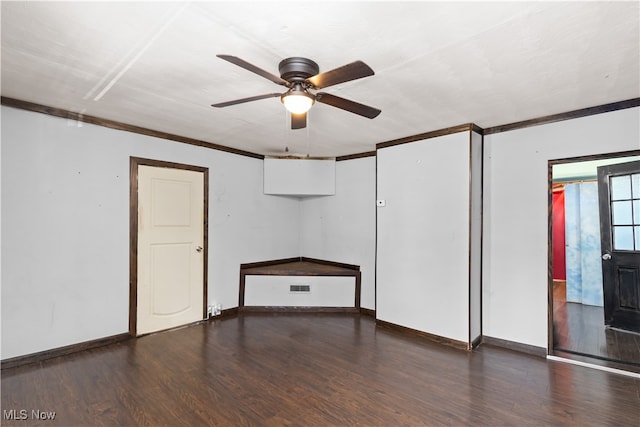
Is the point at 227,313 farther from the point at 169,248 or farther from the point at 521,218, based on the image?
the point at 521,218

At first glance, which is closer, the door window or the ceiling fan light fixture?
the ceiling fan light fixture

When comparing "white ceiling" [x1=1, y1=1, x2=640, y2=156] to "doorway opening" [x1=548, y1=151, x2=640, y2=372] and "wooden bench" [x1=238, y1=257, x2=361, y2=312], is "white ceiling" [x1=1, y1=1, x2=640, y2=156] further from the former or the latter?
"wooden bench" [x1=238, y1=257, x2=361, y2=312]

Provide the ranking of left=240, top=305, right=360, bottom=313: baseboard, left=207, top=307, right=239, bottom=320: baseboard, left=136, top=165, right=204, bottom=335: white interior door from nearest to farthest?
left=136, top=165, right=204, bottom=335: white interior door
left=207, top=307, right=239, bottom=320: baseboard
left=240, top=305, right=360, bottom=313: baseboard

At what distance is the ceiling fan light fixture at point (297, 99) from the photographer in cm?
203

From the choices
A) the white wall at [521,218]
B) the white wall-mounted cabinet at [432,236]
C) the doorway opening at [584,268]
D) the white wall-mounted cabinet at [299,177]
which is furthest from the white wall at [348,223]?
the doorway opening at [584,268]

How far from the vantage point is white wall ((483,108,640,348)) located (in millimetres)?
3148

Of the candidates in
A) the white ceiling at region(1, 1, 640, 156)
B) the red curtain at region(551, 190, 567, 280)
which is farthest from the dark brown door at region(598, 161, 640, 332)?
the red curtain at region(551, 190, 567, 280)

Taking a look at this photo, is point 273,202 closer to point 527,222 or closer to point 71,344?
point 71,344

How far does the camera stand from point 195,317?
420 cm

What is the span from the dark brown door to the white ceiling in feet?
4.69

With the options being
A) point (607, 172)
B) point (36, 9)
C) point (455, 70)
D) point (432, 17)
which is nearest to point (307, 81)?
point (432, 17)

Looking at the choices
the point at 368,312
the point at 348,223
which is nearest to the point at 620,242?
the point at 368,312

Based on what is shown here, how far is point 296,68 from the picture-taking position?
6.64 ft

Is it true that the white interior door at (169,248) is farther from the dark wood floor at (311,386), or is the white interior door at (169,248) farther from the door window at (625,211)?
the door window at (625,211)
